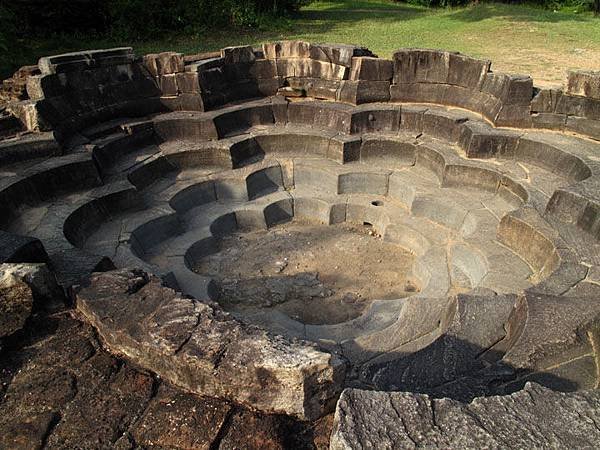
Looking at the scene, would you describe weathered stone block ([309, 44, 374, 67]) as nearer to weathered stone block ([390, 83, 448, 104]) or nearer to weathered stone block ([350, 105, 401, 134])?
weathered stone block ([390, 83, 448, 104])

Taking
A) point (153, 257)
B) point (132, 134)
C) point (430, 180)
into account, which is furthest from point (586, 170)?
point (132, 134)

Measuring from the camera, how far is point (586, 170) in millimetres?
6492

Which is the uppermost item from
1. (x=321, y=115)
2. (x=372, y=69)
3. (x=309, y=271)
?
(x=372, y=69)

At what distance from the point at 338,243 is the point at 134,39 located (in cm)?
1322

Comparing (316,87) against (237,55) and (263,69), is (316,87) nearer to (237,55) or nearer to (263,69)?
(263,69)

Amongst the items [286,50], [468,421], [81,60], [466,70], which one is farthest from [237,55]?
[468,421]

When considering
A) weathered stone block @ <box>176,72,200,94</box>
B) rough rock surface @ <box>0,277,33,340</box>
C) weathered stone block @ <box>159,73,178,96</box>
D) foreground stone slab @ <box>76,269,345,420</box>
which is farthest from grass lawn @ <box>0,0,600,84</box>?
foreground stone slab @ <box>76,269,345,420</box>

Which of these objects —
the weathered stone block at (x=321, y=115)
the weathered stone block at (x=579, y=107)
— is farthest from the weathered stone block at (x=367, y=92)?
the weathered stone block at (x=579, y=107)

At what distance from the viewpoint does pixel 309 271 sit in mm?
6633

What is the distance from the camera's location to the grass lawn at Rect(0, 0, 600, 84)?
12.0 metres

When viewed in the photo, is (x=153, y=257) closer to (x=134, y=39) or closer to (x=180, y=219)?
(x=180, y=219)

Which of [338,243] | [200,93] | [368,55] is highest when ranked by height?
[368,55]

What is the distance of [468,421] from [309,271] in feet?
14.2

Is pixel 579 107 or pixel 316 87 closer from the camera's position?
pixel 579 107
